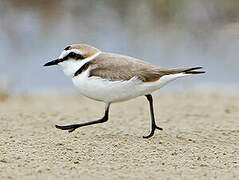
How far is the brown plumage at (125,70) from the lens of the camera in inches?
195

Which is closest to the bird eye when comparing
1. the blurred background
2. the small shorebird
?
the small shorebird

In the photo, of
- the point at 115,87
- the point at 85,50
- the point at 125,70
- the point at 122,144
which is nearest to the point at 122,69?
the point at 125,70

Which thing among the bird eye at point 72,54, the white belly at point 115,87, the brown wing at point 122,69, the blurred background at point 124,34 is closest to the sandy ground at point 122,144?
the white belly at point 115,87

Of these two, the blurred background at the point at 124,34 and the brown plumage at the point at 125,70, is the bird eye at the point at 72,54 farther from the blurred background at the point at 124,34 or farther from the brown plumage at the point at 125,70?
the blurred background at the point at 124,34

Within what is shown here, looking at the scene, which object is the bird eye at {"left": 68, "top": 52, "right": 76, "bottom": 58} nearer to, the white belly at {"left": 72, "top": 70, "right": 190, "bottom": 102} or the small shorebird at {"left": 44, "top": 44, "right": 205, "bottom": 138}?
the small shorebird at {"left": 44, "top": 44, "right": 205, "bottom": 138}

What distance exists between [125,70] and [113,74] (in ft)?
0.34

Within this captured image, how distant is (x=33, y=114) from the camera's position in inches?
259

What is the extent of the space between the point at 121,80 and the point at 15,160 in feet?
3.48

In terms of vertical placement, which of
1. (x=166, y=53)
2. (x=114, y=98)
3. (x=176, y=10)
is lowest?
(x=114, y=98)

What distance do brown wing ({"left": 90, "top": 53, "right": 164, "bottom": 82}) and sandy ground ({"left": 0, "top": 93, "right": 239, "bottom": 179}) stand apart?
543 mm

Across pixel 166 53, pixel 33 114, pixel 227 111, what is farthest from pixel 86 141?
pixel 166 53

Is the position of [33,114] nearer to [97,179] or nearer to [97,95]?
[97,95]

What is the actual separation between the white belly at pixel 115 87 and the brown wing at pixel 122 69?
36 millimetres

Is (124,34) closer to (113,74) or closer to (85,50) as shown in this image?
(85,50)
